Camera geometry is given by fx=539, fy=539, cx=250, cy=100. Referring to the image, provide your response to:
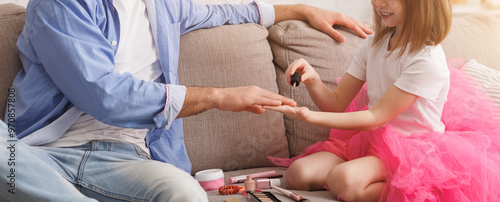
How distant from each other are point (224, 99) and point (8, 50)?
0.64m

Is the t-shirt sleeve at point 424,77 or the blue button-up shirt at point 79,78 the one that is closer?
the blue button-up shirt at point 79,78

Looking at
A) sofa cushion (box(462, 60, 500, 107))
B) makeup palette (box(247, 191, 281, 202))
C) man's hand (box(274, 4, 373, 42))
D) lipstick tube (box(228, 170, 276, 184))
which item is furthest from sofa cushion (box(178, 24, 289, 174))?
sofa cushion (box(462, 60, 500, 107))

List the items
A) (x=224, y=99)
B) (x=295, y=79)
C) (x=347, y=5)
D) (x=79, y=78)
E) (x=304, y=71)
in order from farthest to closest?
(x=347, y=5), (x=304, y=71), (x=295, y=79), (x=224, y=99), (x=79, y=78)

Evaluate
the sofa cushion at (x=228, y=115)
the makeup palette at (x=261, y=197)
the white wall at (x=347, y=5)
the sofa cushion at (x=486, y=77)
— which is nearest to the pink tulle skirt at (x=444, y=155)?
the sofa cushion at (x=486, y=77)

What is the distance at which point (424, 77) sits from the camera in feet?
4.98

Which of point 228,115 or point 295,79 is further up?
point 295,79

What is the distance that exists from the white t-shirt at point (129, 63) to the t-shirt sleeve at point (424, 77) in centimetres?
70

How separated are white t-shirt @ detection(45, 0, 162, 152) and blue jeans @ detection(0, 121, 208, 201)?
29 mm

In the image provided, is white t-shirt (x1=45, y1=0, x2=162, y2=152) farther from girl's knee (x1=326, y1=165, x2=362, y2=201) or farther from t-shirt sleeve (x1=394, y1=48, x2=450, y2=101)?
t-shirt sleeve (x1=394, y1=48, x2=450, y2=101)

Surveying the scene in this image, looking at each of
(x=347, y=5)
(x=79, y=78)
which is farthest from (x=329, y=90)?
(x=79, y=78)

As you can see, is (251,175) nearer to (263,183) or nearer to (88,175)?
(263,183)

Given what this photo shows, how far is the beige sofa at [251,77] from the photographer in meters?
1.75

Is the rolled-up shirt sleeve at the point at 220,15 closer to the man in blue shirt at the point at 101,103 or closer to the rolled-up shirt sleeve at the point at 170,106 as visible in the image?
the man in blue shirt at the point at 101,103

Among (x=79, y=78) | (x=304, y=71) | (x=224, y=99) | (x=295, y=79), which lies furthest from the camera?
(x=304, y=71)
